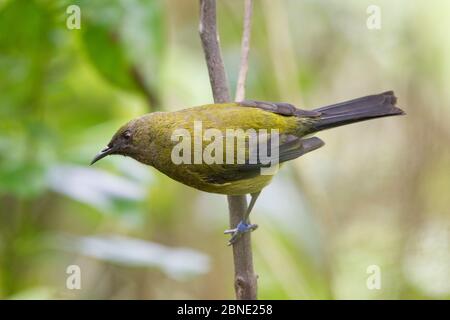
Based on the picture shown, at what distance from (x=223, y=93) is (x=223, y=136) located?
38cm

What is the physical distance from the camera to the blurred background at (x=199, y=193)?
3889 millimetres

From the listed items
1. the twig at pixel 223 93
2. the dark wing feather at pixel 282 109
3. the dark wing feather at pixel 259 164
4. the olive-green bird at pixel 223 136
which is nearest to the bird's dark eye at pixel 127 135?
the olive-green bird at pixel 223 136

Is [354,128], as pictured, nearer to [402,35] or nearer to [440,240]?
[402,35]

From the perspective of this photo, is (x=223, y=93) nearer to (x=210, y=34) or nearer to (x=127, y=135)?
(x=210, y=34)

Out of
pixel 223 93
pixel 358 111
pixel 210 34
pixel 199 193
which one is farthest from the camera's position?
pixel 199 193

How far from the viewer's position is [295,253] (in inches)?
202

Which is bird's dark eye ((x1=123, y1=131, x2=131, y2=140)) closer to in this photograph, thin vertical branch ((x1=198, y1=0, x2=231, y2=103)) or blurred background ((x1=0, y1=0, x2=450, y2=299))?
blurred background ((x1=0, y1=0, x2=450, y2=299))

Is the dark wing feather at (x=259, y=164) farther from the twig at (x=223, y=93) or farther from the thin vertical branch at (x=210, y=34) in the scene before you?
the thin vertical branch at (x=210, y=34)

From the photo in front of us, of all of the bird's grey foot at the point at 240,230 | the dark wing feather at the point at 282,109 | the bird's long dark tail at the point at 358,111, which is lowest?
the bird's grey foot at the point at 240,230

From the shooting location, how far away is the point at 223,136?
381 cm

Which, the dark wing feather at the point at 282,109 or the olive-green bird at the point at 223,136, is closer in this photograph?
the olive-green bird at the point at 223,136

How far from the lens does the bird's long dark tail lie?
3.91 meters

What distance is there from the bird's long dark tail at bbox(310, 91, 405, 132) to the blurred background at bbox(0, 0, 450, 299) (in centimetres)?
75

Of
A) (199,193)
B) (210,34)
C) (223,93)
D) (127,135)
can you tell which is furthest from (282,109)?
(199,193)
